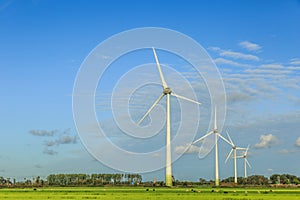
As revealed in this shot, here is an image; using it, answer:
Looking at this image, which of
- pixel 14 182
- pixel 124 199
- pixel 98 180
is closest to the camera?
pixel 124 199

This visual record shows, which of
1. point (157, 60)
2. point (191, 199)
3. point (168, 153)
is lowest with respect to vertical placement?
point (191, 199)

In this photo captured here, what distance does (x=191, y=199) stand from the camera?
1961 inches

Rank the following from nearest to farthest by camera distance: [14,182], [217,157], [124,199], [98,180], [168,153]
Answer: [124,199]
[168,153]
[217,157]
[14,182]
[98,180]

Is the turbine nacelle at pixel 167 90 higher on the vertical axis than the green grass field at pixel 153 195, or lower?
higher

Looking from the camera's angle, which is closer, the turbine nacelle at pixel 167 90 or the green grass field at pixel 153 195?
the green grass field at pixel 153 195

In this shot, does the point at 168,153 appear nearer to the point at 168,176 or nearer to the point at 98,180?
the point at 168,176

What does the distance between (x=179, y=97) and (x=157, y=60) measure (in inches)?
290

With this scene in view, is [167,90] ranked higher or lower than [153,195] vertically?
higher

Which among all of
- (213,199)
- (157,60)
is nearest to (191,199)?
(213,199)

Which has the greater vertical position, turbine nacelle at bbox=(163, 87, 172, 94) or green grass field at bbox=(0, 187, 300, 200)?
turbine nacelle at bbox=(163, 87, 172, 94)

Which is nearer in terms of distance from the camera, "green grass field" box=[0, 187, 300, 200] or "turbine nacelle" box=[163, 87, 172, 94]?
"green grass field" box=[0, 187, 300, 200]

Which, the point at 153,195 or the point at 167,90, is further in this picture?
the point at 167,90

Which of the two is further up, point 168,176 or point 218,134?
point 218,134

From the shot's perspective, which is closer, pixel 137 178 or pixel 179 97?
pixel 179 97
